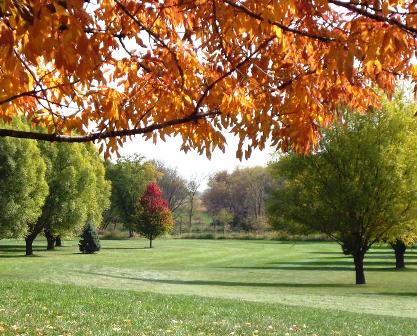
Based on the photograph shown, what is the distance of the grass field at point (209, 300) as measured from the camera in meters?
9.52

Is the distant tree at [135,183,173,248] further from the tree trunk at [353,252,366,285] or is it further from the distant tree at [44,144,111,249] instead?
the tree trunk at [353,252,366,285]

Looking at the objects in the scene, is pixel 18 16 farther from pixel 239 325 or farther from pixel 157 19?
pixel 239 325

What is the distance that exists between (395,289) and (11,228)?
2444 cm

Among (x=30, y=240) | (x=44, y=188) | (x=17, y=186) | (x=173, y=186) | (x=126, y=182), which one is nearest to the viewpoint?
(x=17, y=186)

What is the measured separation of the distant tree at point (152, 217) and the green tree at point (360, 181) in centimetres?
2992

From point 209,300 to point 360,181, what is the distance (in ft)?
44.7

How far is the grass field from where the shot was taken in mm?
9523

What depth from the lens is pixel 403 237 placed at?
27.8m

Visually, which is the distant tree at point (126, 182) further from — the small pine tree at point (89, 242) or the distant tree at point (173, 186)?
the small pine tree at point (89, 242)

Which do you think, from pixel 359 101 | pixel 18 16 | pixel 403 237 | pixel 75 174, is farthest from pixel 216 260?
pixel 18 16

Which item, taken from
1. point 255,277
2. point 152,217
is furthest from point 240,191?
point 255,277

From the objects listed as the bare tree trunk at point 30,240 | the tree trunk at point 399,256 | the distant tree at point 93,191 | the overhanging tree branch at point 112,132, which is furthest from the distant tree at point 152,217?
the overhanging tree branch at point 112,132

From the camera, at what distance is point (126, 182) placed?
8188 centimetres

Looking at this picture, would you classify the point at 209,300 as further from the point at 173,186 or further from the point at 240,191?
the point at 240,191
